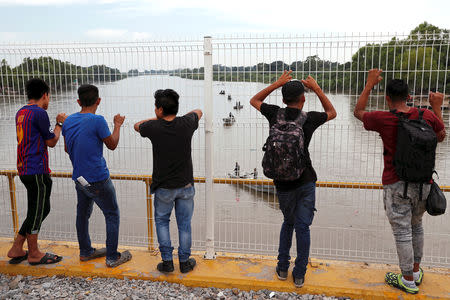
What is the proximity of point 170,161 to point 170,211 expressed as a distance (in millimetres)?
515

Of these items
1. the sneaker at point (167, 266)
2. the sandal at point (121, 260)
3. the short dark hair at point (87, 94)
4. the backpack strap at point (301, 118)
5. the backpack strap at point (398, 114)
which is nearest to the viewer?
the backpack strap at point (398, 114)

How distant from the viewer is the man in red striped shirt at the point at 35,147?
3.62m

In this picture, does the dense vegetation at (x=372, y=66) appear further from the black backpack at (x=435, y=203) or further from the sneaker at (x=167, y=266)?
the sneaker at (x=167, y=266)

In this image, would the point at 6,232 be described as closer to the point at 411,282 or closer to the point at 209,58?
the point at 209,58

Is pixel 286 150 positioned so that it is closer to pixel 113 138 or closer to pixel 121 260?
pixel 113 138

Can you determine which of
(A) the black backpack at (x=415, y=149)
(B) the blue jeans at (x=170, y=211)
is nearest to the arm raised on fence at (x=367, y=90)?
(A) the black backpack at (x=415, y=149)

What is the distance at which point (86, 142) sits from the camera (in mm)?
3549

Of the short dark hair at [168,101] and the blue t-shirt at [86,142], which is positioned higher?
the short dark hair at [168,101]

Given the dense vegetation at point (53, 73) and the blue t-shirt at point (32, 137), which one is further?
the dense vegetation at point (53, 73)

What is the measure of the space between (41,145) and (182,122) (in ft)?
4.68

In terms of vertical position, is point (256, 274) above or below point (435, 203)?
below

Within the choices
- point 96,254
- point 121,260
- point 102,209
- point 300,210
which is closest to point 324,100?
point 300,210

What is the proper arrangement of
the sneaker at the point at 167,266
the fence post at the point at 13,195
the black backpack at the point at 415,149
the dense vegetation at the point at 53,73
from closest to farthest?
1. the black backpack at the point at 415,149
2. the sneaker at the point at 167,266
3. the dense vegetation at the point at 53,73
4. the fence post at the point at 13,195

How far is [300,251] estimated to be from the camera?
342 centimetres
